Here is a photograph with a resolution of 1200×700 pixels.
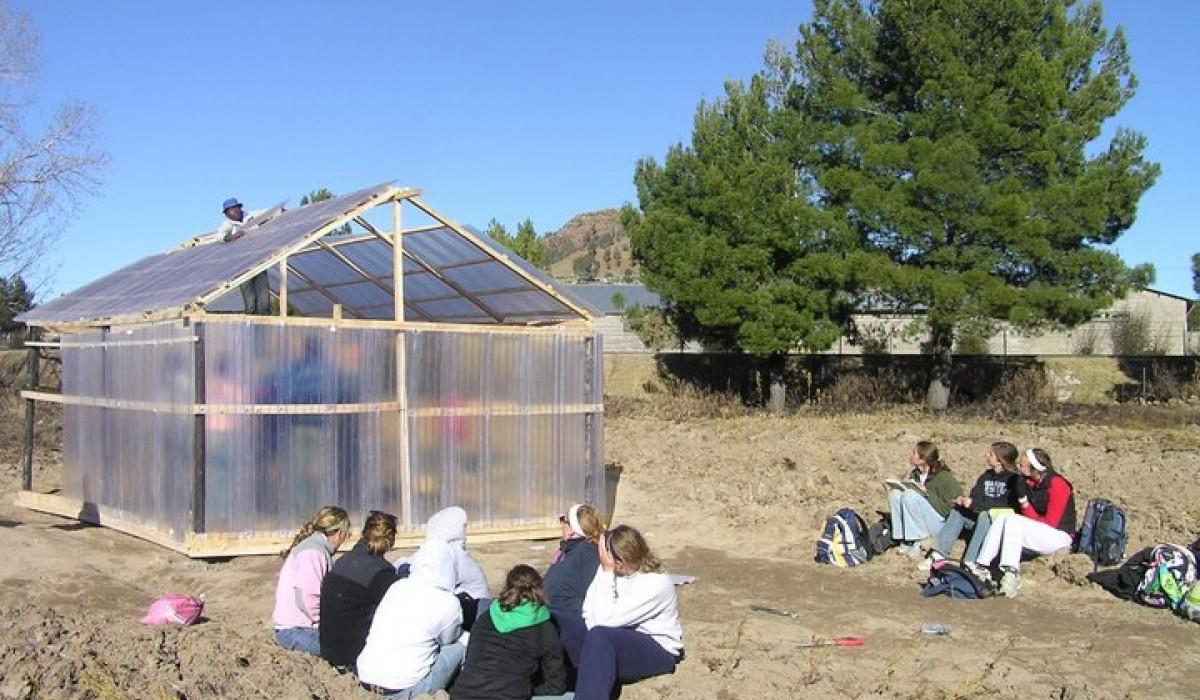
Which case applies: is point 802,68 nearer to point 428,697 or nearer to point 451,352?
point 451,352

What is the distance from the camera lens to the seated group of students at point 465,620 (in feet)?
20.9

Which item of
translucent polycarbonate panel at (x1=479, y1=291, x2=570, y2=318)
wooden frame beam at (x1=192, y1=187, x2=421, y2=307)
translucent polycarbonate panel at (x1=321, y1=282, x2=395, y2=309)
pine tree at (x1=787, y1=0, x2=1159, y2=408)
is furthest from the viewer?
pine tree at (x1=787, y1=0, x2=1159, y2=408)

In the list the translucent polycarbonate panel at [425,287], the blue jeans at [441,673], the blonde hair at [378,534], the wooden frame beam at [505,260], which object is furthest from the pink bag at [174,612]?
the translucent polycarbonate panel at [425,287]

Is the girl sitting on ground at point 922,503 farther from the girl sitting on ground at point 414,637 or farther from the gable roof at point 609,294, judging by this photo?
the gable roof at point 609,294

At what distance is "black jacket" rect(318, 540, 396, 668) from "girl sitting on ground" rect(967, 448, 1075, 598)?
5430 millimetres

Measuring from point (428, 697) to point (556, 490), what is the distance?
6564mm

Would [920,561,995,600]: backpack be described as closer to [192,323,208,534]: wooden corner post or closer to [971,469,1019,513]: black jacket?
[971,469,1019,513]: black jacket

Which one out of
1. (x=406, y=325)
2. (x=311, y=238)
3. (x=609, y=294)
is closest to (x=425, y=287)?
(x=406, y=325)

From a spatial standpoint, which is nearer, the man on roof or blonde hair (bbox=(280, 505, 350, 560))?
blonde hair (bbox=(280, 505, 350, 560))

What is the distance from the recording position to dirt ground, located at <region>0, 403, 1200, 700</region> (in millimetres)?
6809

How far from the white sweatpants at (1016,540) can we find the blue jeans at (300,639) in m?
5.71

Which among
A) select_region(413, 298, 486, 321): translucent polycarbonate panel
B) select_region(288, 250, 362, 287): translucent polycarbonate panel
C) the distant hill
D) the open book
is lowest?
the open book

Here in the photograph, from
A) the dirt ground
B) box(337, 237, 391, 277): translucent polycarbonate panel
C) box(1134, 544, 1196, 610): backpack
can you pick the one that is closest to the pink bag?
the dirt ground

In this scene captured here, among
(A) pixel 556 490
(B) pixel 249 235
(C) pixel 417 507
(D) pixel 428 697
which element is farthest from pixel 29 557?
(D) pixel 428 697
